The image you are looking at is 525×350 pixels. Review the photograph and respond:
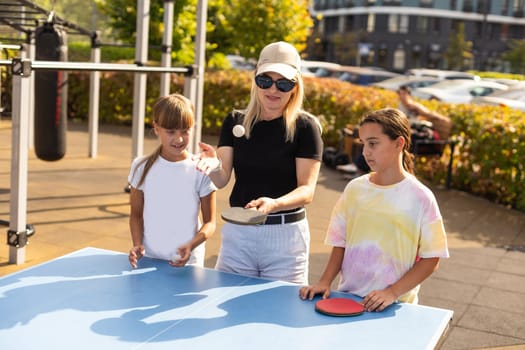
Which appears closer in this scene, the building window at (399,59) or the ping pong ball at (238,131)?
the ping pong ball at (238,131)

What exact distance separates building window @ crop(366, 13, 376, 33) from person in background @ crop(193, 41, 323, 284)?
70329mm

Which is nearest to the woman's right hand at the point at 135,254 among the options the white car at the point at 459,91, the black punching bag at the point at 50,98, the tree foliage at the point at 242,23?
the black punching bag at the point at 50,98

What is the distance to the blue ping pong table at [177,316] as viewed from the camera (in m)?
2.65

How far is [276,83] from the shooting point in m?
3.55

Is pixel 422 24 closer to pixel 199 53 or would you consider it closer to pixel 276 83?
pixel 199 53

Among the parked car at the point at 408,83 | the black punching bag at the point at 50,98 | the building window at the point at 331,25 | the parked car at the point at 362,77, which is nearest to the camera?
the black punching bag at the point at 50,98

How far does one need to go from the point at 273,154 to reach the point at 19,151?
2951mm

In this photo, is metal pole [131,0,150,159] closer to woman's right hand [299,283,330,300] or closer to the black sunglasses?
the black sunglasses

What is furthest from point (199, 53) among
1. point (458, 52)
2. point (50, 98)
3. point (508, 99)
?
point (458, 52)

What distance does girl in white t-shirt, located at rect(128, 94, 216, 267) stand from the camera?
145 inches

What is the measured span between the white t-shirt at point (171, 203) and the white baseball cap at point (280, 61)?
60cm

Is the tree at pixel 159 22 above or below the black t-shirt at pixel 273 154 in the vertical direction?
above

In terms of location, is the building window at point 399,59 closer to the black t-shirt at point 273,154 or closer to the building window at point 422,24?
the building window at point 422,24

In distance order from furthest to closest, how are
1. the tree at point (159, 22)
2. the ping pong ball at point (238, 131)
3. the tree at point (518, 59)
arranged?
the tree at point (518, 59)
the tree at point (159, 22)
the ping pong ball at point (238, 131)
